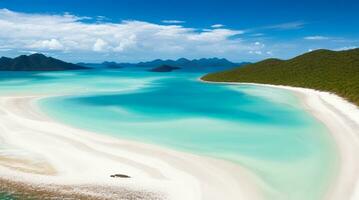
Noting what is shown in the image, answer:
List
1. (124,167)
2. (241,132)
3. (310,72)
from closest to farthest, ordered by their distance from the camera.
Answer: (124,167)
(241,132)
(310,72)

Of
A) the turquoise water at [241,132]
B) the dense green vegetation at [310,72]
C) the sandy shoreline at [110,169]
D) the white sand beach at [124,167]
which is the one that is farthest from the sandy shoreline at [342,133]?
the dense green vegetation at [310,72]

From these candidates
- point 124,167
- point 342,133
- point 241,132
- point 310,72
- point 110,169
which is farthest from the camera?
point 310,72

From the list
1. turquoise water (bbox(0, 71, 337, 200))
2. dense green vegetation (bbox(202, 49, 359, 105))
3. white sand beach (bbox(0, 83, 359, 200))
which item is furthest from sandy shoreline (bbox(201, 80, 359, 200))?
dense green vegetation (bbox(202, 49, 359, 105))

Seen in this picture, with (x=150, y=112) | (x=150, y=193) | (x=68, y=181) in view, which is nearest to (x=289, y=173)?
(x=150, y=193)

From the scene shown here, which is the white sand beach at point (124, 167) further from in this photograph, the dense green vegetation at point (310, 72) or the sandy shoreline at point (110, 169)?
the dense green vegetation at point (310, 72)

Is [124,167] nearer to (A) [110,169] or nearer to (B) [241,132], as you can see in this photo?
(A) [110,169]

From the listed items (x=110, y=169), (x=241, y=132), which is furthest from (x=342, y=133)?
(x=110, y=169)

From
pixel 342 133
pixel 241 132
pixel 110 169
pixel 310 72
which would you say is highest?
pixel 310 72

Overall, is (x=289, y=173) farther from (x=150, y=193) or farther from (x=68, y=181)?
(x=68, y=181)
